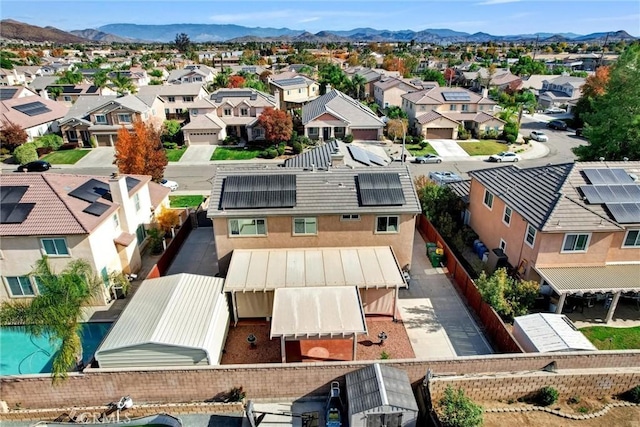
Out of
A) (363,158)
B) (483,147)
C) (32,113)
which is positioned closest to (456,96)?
(483,147)

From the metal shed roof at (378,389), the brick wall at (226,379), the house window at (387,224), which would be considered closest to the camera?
the metal shed roof at (378,389)

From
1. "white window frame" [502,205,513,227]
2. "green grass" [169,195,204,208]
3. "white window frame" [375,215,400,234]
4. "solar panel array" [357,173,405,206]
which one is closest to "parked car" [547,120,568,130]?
"white window frame" [502,205,513,227]

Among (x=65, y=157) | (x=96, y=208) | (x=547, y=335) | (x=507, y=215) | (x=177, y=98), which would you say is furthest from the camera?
(x=177, y=98)

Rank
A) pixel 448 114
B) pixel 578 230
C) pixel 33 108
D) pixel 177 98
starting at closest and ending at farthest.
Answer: pixel 578 230, pixel 33 108, pixel 448 114, pixel 177 98

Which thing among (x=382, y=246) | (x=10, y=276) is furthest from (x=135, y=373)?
(x=382, y=246)

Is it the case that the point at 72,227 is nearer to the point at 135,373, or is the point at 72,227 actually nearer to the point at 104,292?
the point at 104,292

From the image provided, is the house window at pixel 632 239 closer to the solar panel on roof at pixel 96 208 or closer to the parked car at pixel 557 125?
the solar panel on roof at pixel 96 208

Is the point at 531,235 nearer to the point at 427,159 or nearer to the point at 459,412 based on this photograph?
the point at 459,412

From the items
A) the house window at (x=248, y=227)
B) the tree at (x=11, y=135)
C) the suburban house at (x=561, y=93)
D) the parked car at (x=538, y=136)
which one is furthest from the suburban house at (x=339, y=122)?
the suburban house at (x=561, y=93)
